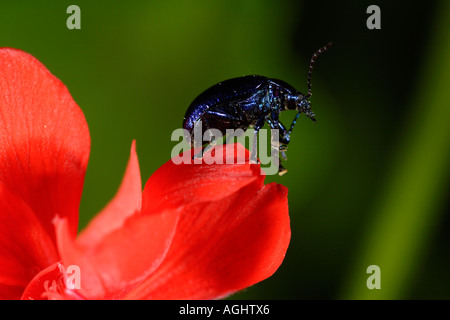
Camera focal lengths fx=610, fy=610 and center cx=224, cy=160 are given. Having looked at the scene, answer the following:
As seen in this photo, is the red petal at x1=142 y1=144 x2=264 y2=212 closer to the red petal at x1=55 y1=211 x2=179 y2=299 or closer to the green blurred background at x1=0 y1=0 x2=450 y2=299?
the red petal at x1=55 y1=211 x2=179 y2=299

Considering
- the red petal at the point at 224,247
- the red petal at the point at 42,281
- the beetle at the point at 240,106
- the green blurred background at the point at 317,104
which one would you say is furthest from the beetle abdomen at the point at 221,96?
the green blurred background at the point at 317,104

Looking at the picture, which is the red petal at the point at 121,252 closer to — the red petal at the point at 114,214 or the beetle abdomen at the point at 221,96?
the red petal at the point at 114,214

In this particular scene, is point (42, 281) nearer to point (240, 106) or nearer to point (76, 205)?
point (76, 205)

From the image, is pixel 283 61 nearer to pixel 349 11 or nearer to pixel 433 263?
pixel 349 11

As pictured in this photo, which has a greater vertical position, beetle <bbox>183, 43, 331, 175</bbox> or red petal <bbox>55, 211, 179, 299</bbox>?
beetle <bbox>183, 43, 331, 175</bbox>

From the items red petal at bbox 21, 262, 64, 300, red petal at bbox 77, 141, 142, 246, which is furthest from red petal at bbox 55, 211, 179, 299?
red petal at bbox 21, 262, 64, 300
